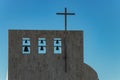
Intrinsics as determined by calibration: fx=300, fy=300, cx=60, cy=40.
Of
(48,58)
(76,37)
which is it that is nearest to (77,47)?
(76,37)

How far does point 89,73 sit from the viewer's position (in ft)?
55.6

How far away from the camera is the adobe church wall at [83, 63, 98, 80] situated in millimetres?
16797

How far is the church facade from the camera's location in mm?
16312

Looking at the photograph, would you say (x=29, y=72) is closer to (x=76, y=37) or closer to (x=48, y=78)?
(x=48, y=78)

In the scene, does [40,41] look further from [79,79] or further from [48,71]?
[79,79]

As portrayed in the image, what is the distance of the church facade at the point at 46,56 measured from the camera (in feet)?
53.5

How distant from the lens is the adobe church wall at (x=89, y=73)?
1680cm

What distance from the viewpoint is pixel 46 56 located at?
648 inches

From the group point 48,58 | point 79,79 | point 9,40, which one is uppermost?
point 9,40

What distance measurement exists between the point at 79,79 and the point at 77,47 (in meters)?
1.77

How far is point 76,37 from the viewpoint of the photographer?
55.0 ft

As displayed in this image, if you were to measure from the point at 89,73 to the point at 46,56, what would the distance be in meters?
2.64

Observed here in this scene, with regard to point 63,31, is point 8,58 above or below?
below

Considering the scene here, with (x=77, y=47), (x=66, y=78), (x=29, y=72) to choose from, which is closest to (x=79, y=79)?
(x=66, y=78)
